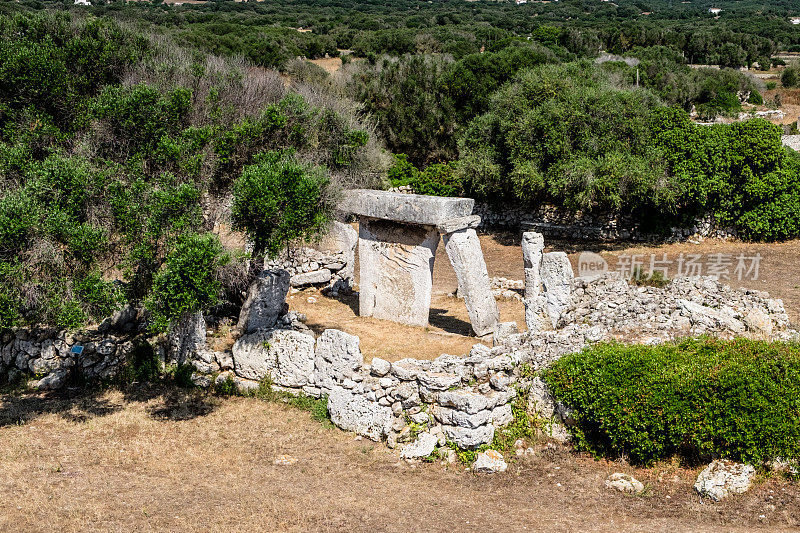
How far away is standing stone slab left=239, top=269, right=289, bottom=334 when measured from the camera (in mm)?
13422

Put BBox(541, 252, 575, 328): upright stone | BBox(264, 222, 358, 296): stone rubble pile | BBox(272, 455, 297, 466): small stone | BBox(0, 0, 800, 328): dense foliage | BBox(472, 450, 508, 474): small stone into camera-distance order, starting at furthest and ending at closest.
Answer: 1. BBox(264, 222, 358, 296): stone rubble pile
2. BBox(541, 252, 575, 328): upright stone
3. BBox(0, 0, 800, 328): dense foliage
4. BBox(272, 455, 297, 466): small stone
5. BBox(472, 450, 508, 474): small stone

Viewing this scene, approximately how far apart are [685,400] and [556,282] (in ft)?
18.4

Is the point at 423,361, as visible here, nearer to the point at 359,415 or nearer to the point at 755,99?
the point at 359,415

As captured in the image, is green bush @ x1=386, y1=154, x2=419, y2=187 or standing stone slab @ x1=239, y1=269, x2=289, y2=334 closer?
standing stone slab @ x1=239, y1=269, x2=289, y2=334

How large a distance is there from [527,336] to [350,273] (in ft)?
26.8

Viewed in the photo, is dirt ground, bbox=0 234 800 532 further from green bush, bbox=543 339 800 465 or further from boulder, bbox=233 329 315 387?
boulder, bbox=233 329 315 387

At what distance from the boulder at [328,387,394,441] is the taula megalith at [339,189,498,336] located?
4375 mm

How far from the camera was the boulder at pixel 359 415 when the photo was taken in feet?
36.8

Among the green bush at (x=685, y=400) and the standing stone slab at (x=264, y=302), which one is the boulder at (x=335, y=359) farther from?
the green bush at (x=685, y=400)

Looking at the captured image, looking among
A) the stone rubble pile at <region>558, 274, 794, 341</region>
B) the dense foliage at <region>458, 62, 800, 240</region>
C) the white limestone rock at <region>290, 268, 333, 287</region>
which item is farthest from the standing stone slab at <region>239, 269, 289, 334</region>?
the dense foliage at <region>458, 62, 800, 240</region>

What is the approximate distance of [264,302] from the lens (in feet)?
44.3

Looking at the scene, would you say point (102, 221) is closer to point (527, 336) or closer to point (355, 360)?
point (355, 360)

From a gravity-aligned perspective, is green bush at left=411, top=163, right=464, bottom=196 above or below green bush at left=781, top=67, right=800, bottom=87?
below

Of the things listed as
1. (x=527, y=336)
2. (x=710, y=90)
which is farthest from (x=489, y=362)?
(x=710, y=90)
